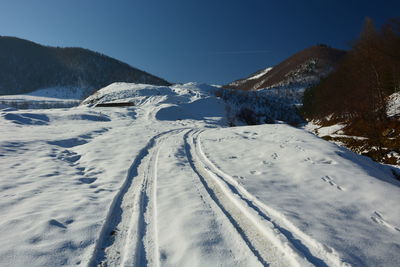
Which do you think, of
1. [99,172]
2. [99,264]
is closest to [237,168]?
[99,172]

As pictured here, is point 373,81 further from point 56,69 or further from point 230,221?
point 56,69

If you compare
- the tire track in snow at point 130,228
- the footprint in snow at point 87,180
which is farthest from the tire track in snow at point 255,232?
the footprint in snow at point 87,180

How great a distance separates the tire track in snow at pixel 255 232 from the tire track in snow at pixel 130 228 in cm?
140

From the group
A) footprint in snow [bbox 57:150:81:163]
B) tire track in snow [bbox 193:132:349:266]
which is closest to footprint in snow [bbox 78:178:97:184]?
footprint in snow [bbox 57:150:81:163]

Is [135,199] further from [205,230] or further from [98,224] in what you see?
[205,230]

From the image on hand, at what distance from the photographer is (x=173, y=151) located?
31.8ft

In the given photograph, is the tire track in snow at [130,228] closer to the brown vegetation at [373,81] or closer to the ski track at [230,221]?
the ski track at [230,221]

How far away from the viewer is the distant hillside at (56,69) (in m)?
152

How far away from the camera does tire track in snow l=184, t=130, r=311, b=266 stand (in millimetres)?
2886

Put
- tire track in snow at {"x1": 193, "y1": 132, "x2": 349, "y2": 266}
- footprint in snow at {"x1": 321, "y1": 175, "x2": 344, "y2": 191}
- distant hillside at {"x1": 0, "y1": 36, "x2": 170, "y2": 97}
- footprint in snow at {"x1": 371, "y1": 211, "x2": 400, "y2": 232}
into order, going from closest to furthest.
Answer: tire track in snow at {"x1": 193, "y1": 132, "x2": 349, "y2": 266}, footprint in snow at {"x1": 371, "y1": 211, "x2": 400, "y2": 232}, footprint in snow at {"x1": 321, "y1": 175, "x2": 344, "y2": 191}, distant hillside at {"x1": 0, "y1": 36, "x2": 170, "y2": 97}

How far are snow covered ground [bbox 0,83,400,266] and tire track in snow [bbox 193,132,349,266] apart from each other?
0.06 ft

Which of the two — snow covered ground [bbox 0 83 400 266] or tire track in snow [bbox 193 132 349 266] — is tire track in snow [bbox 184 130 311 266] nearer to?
snow covered ground [bbox 0 83 400 266]

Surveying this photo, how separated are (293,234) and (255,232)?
1.96 ft

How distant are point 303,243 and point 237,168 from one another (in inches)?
167
